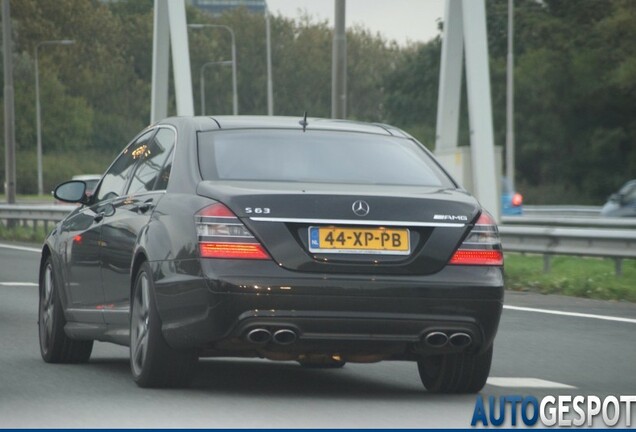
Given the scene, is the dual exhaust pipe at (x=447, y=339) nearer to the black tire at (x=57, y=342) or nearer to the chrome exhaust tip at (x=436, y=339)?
the chrome exhaust tip at (x=436, y=339)

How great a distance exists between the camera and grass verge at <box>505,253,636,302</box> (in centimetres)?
1895

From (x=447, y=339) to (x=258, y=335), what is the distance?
Answer: 948mm

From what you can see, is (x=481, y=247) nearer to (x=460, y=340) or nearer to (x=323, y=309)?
(x=460, y=340)

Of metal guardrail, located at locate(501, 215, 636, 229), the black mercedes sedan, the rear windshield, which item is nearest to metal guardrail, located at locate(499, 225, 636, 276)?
the rear windshield

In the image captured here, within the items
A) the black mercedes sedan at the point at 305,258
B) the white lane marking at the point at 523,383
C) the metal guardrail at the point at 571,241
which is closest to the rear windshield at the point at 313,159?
the black mercedes sedan at the point at 305,258

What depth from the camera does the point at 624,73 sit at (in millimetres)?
67250

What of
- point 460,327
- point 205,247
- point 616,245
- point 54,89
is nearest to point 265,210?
point 205,247

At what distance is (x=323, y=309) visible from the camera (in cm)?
841

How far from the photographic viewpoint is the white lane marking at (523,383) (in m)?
9.72

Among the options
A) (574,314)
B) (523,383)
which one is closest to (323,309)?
(523,383)

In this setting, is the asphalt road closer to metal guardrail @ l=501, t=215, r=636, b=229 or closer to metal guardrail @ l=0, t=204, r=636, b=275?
metal guardrail @ l=0, t=204, r=636, b=275

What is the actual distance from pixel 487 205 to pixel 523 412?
17.0m

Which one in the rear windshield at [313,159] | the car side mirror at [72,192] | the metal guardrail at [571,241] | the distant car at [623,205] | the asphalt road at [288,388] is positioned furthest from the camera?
the distant car at [623,205]

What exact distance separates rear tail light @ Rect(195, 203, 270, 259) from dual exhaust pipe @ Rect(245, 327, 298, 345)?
37cm
